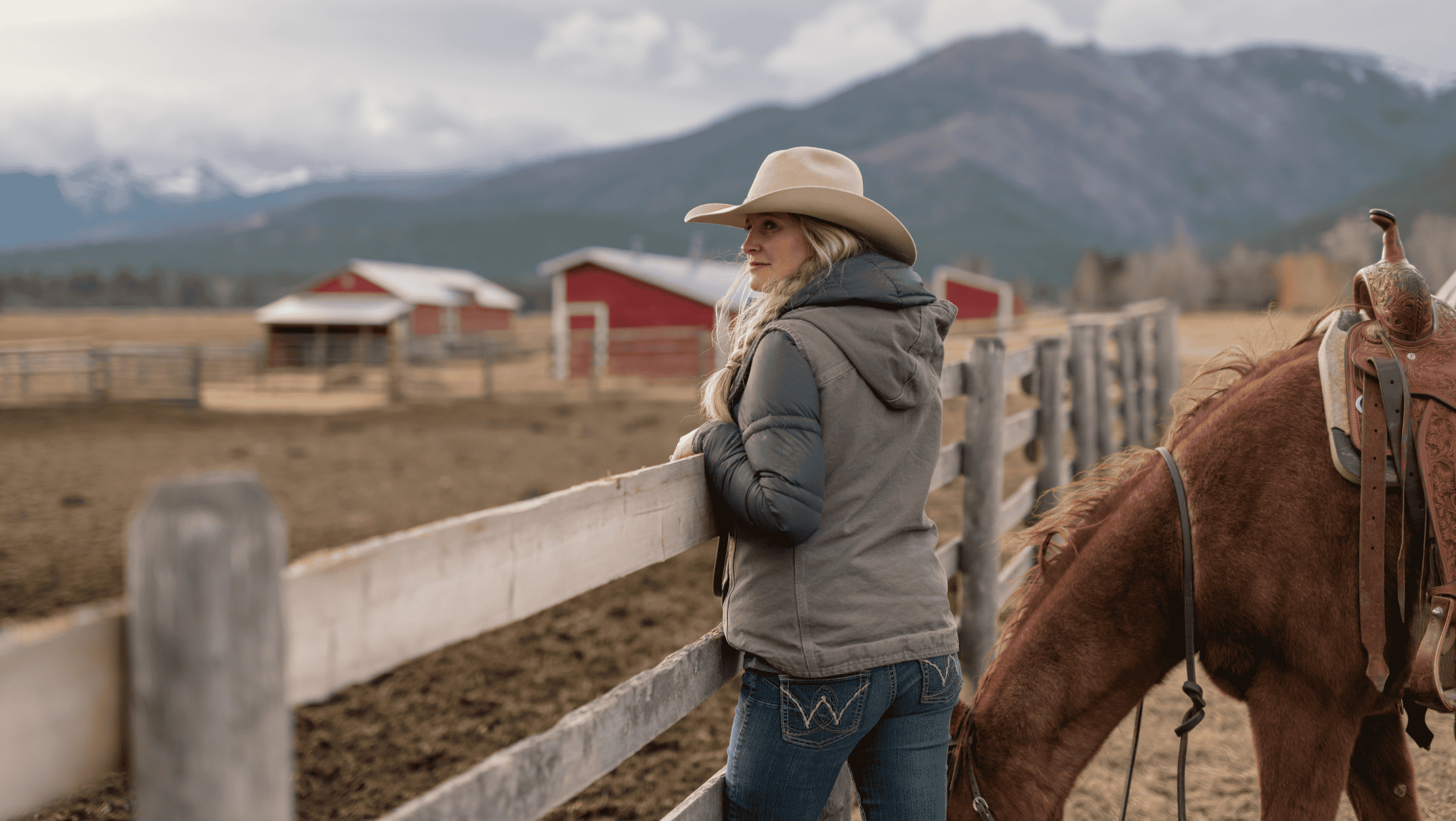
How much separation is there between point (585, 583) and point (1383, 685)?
1.71 metres

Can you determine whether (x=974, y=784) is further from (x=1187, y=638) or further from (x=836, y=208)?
(x=836, y=208)

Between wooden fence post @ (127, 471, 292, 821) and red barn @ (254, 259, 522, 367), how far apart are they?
24115 millimetres

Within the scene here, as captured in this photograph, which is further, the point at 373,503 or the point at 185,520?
the point at 373,503

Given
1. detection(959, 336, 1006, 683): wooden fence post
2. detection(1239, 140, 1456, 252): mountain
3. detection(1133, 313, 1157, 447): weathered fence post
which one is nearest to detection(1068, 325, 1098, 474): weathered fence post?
detection(1133, 313, 1157, 447): weathered fence post

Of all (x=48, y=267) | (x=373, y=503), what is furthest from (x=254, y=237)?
(x=373, y=503)

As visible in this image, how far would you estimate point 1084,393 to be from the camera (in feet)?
17.9

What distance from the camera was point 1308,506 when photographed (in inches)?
75.7

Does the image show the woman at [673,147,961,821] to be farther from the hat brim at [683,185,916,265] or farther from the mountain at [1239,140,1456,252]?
the mountain at [1239,140,1456,252]

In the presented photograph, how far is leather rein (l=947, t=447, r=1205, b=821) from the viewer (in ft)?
6.45

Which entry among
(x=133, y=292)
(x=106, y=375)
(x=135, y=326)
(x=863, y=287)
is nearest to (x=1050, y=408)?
(x=863, y=287)

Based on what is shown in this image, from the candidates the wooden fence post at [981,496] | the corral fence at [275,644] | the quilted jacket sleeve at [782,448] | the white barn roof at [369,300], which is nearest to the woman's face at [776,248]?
the quilted jacket sleeve at [782,448]

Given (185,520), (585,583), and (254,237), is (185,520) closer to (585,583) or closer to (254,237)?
(585,583)

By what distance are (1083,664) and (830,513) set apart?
3.05 ft

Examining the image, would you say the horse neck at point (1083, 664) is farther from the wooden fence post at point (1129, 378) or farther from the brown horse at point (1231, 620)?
the wooden fence post at point (1129, 378)
